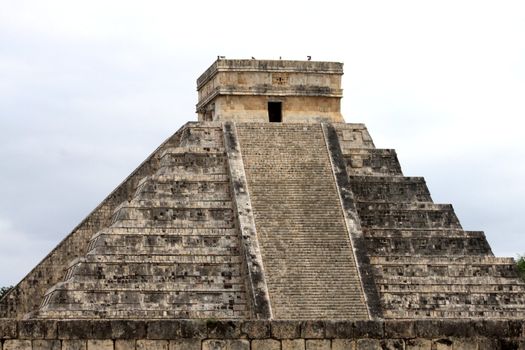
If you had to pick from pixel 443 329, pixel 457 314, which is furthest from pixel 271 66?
pixel 443 329

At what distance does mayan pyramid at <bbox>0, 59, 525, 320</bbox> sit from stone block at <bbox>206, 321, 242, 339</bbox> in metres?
12.7

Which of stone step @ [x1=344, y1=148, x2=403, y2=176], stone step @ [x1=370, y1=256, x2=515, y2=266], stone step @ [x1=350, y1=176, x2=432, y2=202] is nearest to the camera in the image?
stone step @ [x1=370, y1=256, x2=515, y2=266]

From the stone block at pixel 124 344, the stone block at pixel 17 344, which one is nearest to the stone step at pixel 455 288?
the stone block at pixel 124 344

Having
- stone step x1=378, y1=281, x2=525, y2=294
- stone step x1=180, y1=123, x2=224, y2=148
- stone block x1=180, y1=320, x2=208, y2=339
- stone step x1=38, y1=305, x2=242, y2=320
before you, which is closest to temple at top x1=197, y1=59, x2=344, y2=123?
stone step x1=180, y1=123, x2=224, y2=148

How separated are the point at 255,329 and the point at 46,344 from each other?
195cm

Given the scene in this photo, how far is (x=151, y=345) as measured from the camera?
14281 millimetres

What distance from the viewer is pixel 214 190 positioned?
30375mm

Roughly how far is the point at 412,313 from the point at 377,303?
109 cm

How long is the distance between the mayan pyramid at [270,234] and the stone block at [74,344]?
13.0 m

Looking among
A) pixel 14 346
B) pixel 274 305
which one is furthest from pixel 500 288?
pixel 14 346

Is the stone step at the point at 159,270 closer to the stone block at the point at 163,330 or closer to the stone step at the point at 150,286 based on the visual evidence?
the stone step at the point at 150,286

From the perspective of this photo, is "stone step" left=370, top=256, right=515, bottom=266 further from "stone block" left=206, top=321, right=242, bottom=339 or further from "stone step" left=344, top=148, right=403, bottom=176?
"stone block" left=206, top=321, right=242, bottom=339

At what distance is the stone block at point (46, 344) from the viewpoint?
1413cm

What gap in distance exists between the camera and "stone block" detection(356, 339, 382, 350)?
14633 millimetres
